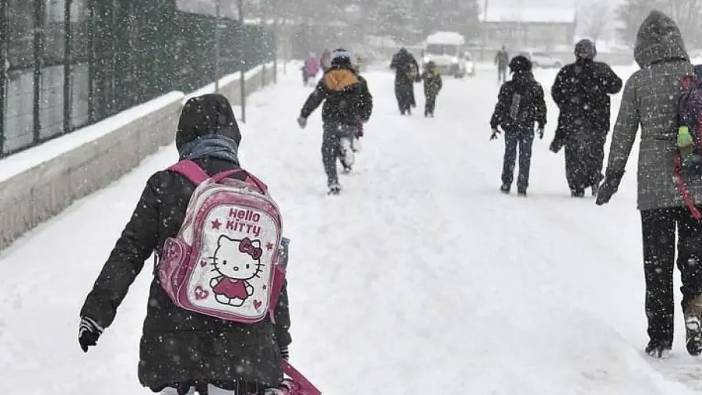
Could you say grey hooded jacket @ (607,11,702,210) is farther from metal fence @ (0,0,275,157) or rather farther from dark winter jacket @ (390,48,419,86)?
dark winter jacket @ (390,48,419,86)

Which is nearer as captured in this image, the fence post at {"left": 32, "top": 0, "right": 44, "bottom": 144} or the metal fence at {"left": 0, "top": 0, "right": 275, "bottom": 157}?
the metal fence at {"left": 0, "top": 0, "right": 275, "bottom": 157}

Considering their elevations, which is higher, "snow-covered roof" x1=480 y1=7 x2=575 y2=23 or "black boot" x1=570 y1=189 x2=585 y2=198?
"snow-covered roof" x1=480 y1=7 x2=575 y2=23

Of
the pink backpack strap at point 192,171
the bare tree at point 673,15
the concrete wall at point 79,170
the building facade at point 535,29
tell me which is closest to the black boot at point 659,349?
the pink backpack strap at point 192,171

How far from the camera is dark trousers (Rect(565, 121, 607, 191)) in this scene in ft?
40.2

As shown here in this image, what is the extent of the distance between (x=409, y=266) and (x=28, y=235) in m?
3.05

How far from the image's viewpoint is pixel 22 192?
8.41 m

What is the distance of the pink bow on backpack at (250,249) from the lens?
3.33 m

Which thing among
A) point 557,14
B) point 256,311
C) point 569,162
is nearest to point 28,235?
point 256,311

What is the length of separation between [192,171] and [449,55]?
57.6 metres

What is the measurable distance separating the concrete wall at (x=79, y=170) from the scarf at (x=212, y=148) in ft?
15.1

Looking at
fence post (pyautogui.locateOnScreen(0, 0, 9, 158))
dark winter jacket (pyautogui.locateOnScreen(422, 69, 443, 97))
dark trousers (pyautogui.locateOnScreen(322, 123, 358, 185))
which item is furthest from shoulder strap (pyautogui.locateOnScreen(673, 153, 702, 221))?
dark winter jacket (pyautogui.locateOnScreen(422, 69, 443, 97))

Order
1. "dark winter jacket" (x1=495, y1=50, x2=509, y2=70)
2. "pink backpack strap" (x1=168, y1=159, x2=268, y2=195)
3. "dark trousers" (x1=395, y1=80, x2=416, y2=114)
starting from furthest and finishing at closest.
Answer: "dark winter jacket" (x1=495, y1=50, x2=509, y2=70) → "dark trousers" (x1=395, y1=80, x2=416, y2=114) → "pink backpack strap" (x1=168, y1=159, x2=268, y2=195)

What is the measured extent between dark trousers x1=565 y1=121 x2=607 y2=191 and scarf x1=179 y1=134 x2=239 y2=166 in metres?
9.22

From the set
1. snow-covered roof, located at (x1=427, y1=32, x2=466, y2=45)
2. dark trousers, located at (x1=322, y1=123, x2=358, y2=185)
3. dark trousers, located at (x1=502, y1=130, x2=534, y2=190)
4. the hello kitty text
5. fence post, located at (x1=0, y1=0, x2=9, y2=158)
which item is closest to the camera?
the hello kitty text
